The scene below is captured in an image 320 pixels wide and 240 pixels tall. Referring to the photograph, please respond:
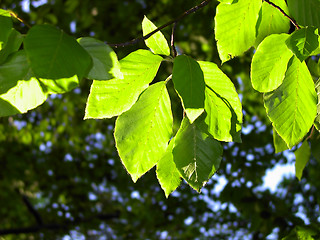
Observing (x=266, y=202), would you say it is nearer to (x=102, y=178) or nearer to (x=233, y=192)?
(x=233, y=192)

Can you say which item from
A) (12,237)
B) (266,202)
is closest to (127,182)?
(266,202)

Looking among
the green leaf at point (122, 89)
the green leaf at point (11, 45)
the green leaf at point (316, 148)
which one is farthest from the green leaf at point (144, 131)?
the green leaf at point (316, 148)

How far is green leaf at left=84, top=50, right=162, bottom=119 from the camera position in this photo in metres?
0.72

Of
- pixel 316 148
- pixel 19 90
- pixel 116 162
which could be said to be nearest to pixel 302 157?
pixel 316 148

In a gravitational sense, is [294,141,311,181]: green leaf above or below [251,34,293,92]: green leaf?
below

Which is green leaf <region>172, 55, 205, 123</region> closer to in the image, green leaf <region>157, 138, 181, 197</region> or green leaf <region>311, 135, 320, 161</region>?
green leaf <region>157, 138, 181, 197</region>

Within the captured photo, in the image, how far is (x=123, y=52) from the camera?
423cm

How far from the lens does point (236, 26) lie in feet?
2.67

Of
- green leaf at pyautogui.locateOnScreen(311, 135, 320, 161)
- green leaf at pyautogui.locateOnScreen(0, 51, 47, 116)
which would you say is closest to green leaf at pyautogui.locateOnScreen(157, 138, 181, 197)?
green leaf at pyautogui.locateOnScreen(0, 51, 47, 116)

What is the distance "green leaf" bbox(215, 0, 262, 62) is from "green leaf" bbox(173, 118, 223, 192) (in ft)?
0.62

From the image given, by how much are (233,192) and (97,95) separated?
3.23m

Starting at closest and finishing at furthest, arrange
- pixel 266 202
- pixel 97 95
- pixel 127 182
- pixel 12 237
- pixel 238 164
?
pixel 97 95
pixel 266 202
pixel 238 164
pixel 127 182
pixel 12 237

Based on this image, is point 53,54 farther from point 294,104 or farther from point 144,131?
point 294,104

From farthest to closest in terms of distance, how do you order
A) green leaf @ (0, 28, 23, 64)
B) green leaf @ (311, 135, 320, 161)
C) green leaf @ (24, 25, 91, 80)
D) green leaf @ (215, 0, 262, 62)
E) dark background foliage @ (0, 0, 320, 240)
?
1. dark background foliage @ (0, 0, 320, 240)
2. green leaf @ (311, 135, 320, 161)
3. green leaf @ (215, 0, 262, 62)
4. green leaf @ (0, 28, 23, 64)
5. green leaf @ (24, 25, 91, 80)
